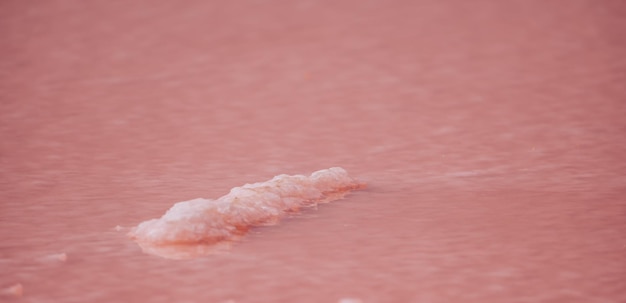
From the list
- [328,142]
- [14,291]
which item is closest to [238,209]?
[14,291]

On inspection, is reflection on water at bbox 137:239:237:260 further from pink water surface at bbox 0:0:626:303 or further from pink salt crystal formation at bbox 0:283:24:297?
pink salt crystal formation at bbox 0:283:24:297

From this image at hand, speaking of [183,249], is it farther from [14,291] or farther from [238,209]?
[14,291]

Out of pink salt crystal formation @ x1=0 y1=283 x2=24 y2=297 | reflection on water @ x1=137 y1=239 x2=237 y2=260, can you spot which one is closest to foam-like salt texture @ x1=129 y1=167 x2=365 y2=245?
reflection on water @ x1=137 y1=239 x2=237 y2=260

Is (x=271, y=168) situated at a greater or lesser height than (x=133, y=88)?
lesser

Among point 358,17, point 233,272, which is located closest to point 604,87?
point 358,17

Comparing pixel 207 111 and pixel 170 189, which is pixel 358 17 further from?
pixel 170 189

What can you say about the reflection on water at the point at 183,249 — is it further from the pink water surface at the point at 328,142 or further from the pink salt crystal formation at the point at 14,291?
the pink salt crystal formation at the point at 14,291
